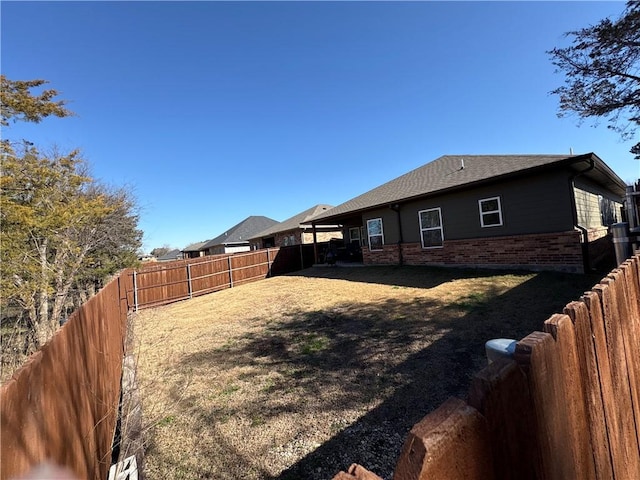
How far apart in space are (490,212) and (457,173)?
3.16m

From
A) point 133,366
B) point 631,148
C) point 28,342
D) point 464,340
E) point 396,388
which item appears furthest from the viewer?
point 631,148

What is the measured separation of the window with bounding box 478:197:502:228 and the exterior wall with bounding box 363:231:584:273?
59cm

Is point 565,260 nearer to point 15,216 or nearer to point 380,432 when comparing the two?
point 380,432

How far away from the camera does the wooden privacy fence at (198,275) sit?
47.6 ft

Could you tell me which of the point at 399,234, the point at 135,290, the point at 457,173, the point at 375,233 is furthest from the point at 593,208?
the point at 135,290

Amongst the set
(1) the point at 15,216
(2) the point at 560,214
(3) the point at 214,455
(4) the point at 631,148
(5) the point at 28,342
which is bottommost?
(3) the point at 214,455

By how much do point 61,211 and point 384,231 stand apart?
1246cm

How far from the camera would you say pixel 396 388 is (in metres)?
4.05

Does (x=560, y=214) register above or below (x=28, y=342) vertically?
above

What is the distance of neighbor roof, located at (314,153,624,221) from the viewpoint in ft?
32.4

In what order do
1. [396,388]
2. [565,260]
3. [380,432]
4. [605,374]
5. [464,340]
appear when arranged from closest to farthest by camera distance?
[605,374] → [380,432] → [396,388] → [464,340] → [565,260]

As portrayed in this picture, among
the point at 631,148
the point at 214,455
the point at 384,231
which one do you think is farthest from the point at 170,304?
the point at 631,148

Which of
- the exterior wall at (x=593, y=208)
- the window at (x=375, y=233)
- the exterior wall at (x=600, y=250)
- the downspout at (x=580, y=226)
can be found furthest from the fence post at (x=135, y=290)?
the exterior wall at (x=593, y=208)

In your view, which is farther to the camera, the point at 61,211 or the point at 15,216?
the point at 61,211
